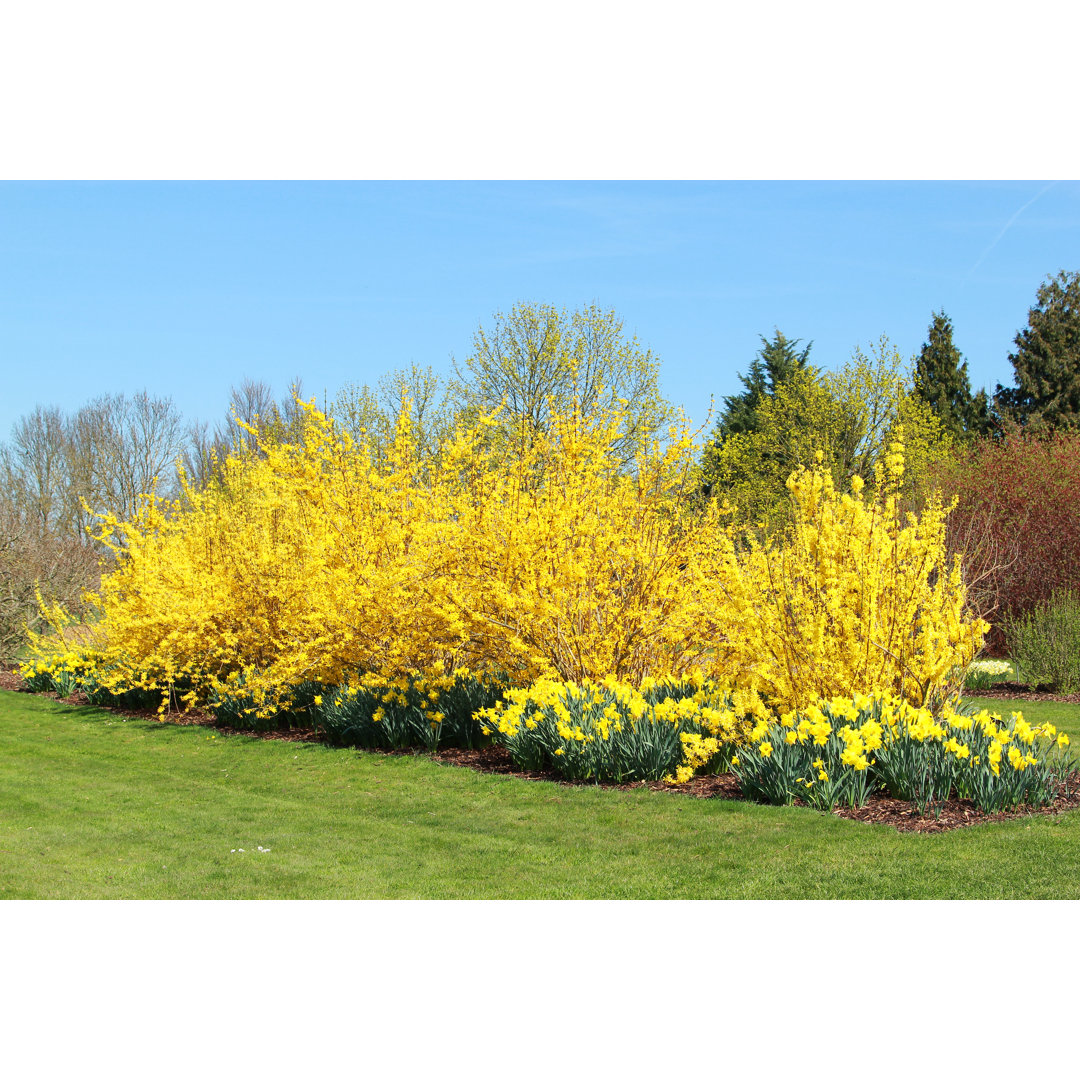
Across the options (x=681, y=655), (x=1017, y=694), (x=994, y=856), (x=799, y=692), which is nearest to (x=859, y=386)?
(x=1017, y=694)

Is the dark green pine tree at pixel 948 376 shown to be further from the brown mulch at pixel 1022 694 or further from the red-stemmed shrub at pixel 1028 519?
the brown mulch at pixel 1022 694

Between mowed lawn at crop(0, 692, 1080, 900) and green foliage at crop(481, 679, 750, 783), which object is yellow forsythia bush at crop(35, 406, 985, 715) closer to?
green foliage at crop(481, 679, 750, 783)

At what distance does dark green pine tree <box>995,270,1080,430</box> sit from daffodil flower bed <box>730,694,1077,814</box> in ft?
75.5

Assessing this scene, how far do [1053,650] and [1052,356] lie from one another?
675 inches

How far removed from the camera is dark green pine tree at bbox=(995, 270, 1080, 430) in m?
26.6

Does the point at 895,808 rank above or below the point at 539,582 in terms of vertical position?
below

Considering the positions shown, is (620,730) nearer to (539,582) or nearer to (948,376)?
(539,582)

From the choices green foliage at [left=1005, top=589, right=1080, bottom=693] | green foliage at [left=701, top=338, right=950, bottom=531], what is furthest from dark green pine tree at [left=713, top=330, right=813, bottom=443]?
green foliage at [left=1005, top=589, right=1080, bottom=693]

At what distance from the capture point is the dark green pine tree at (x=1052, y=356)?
2661cm

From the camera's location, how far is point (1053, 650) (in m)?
13.0

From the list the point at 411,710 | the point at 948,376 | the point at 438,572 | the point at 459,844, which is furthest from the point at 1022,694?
the point at 948,376

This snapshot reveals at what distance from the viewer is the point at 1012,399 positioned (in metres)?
27.9

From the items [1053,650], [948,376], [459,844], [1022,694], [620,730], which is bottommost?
[459,844]

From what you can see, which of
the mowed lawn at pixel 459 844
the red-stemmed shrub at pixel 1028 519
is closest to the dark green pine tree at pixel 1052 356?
the red-stemmed shrub at pixel 1028 519
